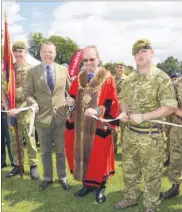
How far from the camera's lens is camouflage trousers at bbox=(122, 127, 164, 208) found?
4.00 metres

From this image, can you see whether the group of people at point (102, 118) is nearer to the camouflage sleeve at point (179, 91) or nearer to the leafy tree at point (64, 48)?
the camouflage sleeve at point (179, 91)

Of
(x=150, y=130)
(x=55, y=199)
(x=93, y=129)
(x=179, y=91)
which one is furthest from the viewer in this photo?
(x=55, y=199)

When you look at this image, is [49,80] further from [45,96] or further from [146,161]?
[146,161]

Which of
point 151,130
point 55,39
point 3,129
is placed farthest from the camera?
point 55,39

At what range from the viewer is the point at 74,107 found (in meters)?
4.78

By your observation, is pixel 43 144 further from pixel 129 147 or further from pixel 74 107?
pixel 129 147

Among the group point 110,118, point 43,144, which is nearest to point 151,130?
point 110,118

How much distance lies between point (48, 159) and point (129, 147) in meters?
1.69

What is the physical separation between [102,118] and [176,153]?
3.91 ft

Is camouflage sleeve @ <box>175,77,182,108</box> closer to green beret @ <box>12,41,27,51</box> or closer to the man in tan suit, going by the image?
the man in tan suit

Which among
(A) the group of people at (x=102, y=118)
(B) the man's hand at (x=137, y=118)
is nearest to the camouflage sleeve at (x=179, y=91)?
(A) the group of people at (x=102, y=118)

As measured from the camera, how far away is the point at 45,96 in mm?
5082

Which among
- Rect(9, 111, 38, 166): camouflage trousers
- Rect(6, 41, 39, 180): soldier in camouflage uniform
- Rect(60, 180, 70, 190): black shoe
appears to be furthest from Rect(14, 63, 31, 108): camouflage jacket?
Rect(60, 180, 70, 190): black shoe

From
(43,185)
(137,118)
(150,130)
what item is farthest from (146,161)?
(43,185)
